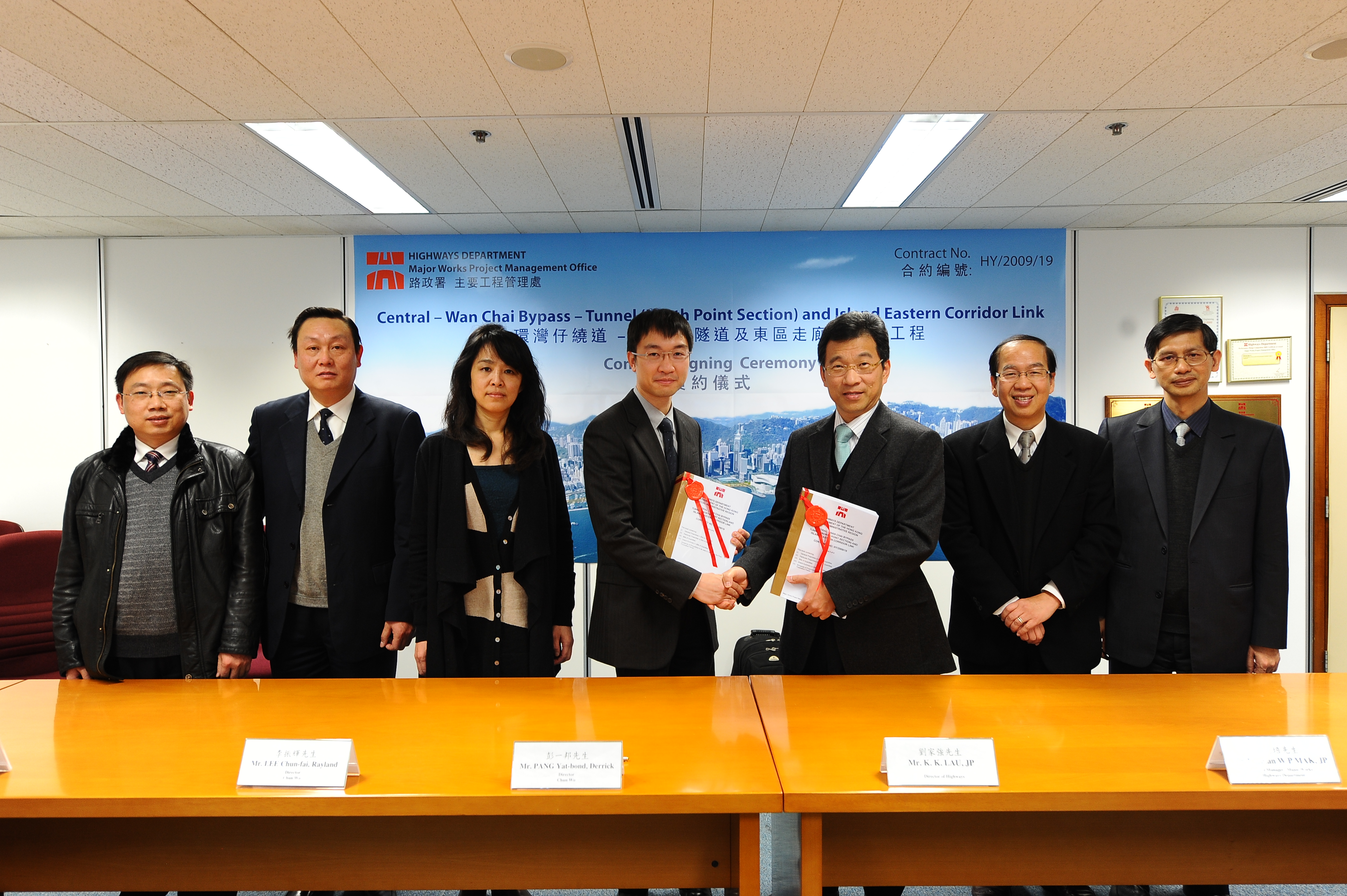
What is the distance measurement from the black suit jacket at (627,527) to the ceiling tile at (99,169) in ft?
9.03

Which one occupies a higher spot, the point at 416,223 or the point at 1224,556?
the point at 416,223

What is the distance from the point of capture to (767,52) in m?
2.35

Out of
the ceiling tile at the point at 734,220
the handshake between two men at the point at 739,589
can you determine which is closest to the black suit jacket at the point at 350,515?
the handshake between two men at the point at 739,589

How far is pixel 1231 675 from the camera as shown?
6.01ft

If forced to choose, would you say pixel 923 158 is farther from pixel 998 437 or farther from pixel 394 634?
pixel 394 634

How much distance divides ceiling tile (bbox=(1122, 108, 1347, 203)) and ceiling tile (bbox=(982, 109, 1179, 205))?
410mm

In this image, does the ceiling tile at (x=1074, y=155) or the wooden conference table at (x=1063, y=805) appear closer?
the wooden conference table at (x=1063, y=805)

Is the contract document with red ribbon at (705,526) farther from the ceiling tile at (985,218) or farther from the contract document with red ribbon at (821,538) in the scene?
the ceiling tile at (985,218)

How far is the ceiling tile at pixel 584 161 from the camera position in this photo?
2941mm

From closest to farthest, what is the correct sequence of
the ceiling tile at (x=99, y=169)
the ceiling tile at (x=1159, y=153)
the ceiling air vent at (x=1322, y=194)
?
the ceiling tile at (x=1159, y=153) → the ceiling tile at (x=99, y=169) → the ceiling air vent at (x=1322, y=194)

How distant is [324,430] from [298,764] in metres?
1.38

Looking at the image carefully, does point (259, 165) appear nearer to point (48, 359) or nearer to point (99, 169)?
point (99, 169)

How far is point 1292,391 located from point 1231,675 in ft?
11.7

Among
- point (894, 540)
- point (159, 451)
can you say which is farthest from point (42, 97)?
point (894, 540)
